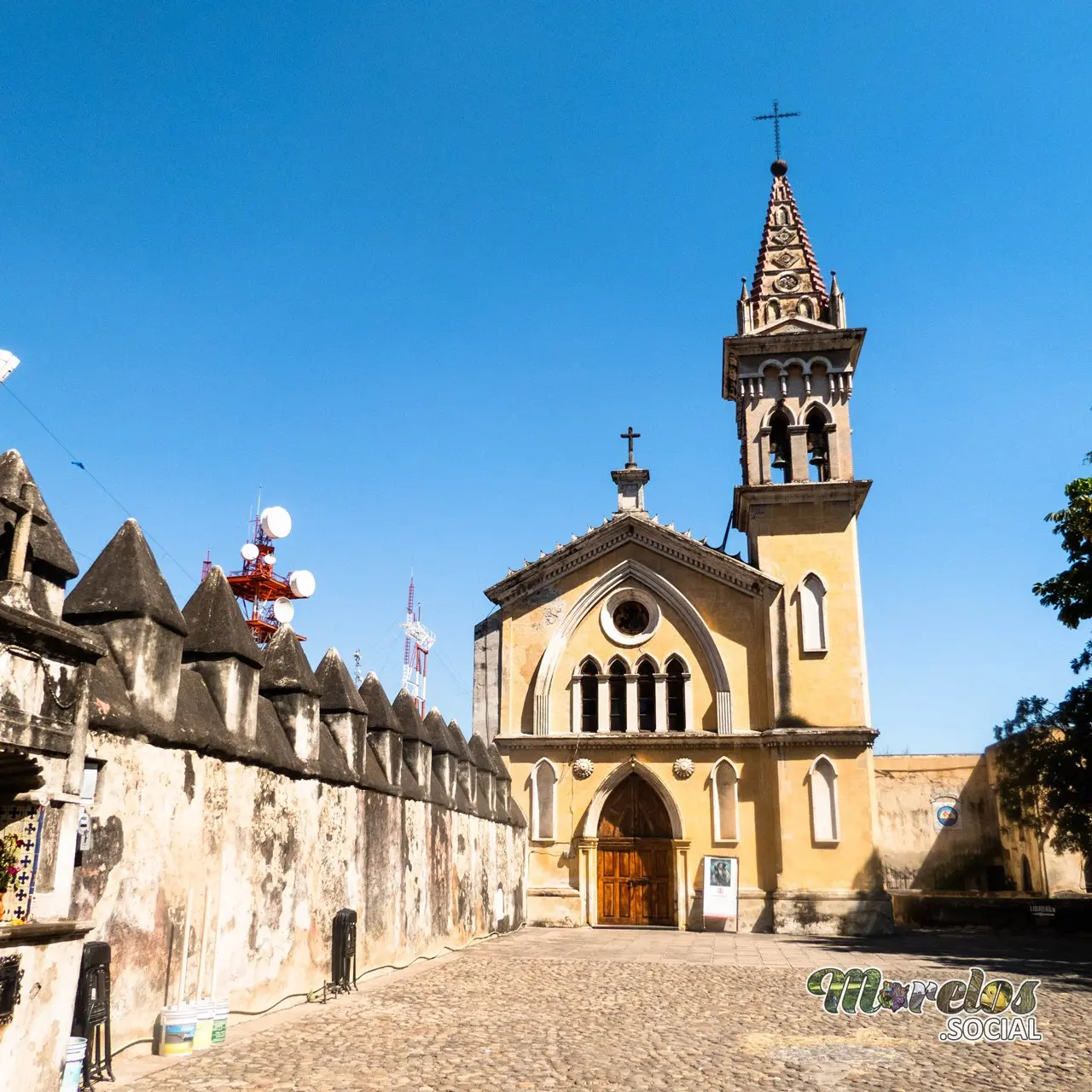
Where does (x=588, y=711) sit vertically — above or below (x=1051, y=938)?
above

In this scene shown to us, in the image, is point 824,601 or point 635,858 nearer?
point 635,858

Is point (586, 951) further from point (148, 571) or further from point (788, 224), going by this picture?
point (788, 224)

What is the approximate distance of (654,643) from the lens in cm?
2570

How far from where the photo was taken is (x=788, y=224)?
3014cm

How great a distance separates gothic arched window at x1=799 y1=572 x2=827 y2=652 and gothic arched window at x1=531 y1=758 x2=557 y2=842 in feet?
22.3

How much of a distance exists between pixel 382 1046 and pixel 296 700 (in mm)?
4283

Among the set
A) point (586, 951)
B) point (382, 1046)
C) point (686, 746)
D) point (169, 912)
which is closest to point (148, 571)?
point (169, 912)

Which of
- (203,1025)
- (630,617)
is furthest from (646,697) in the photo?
(203,1025)

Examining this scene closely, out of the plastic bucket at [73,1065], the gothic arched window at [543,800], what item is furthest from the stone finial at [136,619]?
the gothic arched window at [543,800]

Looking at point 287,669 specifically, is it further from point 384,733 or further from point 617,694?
point 617,694

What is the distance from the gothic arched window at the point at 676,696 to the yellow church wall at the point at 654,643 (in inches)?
9.7

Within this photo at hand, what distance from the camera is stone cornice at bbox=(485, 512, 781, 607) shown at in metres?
25.9

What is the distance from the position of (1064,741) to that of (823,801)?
7.23 meters

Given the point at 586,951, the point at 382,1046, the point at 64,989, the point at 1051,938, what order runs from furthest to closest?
the point at 1051,938
the point at 586,951
the point at 382,1046
the point at 64,989
